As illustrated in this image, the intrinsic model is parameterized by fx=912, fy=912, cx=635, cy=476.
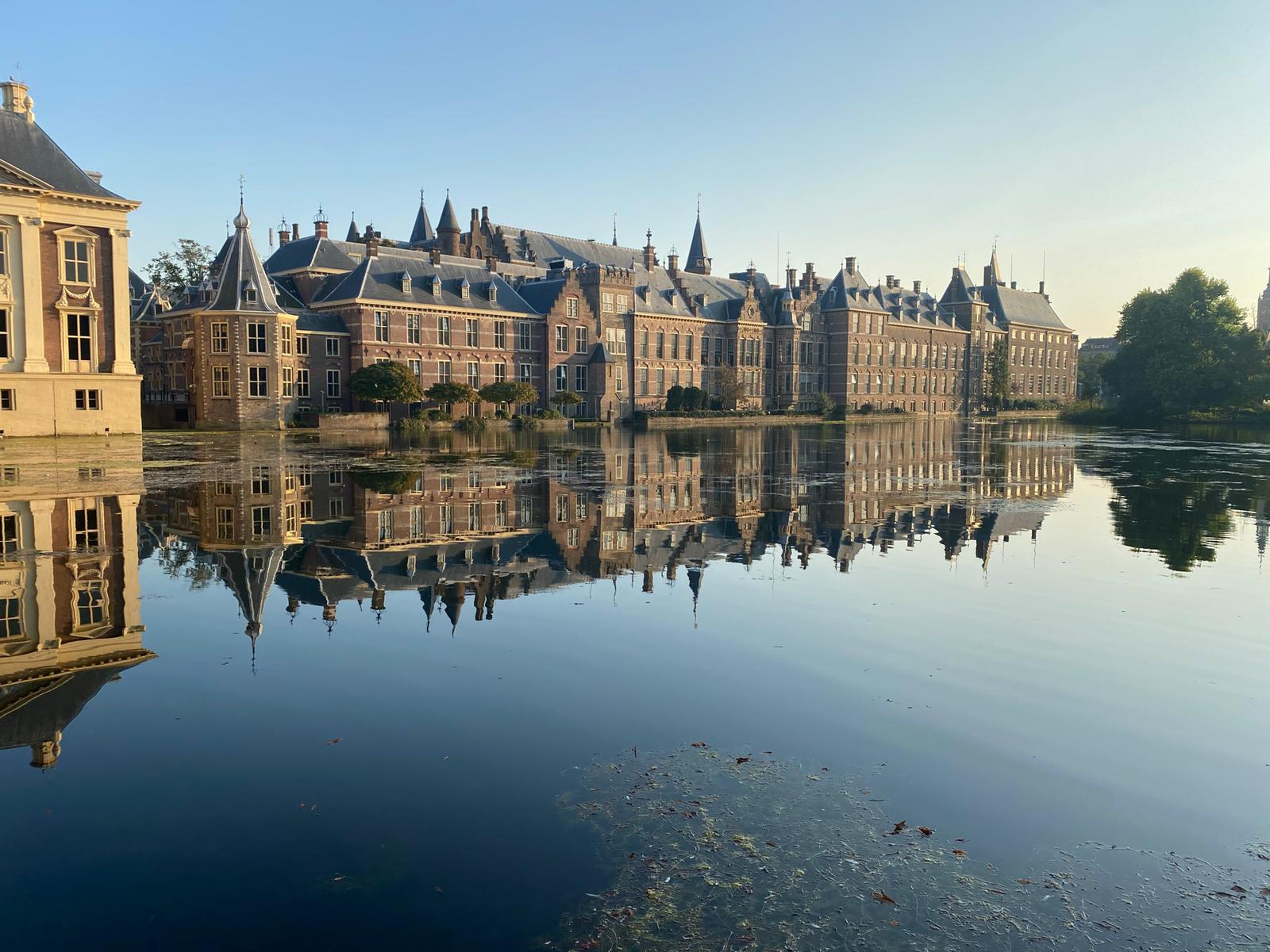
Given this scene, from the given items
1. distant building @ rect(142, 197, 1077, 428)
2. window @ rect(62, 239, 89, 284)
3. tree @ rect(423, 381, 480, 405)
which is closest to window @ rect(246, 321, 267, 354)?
distant building @ rect(142, 197, 1077, 428)

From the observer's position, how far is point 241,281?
53000 mm

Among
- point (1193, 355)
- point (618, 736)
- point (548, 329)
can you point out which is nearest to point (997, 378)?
point (1193, 355)

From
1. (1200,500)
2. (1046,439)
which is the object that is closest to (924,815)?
(1200,500)

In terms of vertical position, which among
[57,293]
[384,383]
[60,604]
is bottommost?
[60,604]

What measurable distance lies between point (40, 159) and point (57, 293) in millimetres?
5796

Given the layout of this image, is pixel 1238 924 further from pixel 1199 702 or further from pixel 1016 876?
pixel 1199 702

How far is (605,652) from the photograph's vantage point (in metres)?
9.44

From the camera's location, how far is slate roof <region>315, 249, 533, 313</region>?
59.7 meters

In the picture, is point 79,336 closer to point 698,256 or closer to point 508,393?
point 508,393

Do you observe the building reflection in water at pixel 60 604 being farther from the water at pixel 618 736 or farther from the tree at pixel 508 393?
the tree at pixel 508 393

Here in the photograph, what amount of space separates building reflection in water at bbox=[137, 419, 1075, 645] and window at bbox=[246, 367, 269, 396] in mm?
19378

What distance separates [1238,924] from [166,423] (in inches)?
Result: 2306

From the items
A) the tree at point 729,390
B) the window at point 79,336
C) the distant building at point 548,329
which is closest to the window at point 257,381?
the distant building at point 548,329

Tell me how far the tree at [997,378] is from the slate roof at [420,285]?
66007 mm
